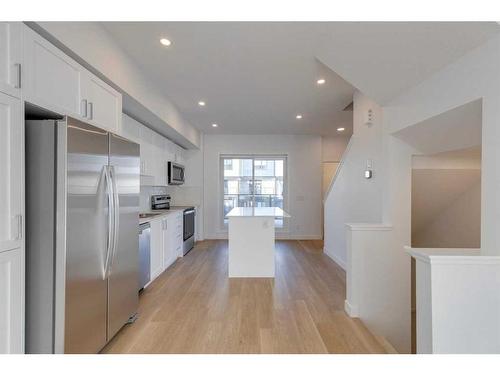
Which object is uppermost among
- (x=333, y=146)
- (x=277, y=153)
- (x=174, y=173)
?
(x=333, y=146)

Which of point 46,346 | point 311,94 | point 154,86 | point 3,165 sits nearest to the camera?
point 3,165

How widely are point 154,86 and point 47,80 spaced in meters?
1.90

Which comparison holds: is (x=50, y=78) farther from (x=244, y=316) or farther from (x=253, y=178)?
(x=253, y=178)

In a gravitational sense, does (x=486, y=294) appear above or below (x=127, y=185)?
below

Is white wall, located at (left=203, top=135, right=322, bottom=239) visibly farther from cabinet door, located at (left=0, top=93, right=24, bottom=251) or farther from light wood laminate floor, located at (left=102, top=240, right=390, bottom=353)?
cabinet door, located at (left=0, top=93, right=24, bottom=251)

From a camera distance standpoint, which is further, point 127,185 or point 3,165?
point 127,185

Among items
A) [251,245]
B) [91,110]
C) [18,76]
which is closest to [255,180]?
[251,245]

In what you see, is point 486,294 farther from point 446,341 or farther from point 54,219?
point 54,219

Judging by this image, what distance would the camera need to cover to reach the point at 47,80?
1615 mm

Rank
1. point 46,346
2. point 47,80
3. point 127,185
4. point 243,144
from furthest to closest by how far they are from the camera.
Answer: point 243,144, point 127,185, point 47,80, point 46,346

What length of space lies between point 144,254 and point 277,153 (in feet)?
14.1

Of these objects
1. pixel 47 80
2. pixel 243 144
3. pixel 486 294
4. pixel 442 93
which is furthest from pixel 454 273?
pixel 243 144

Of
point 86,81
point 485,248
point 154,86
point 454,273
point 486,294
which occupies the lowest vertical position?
point 486,294

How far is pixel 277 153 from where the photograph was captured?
6.55 metres
